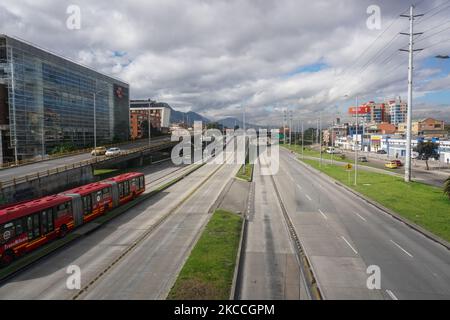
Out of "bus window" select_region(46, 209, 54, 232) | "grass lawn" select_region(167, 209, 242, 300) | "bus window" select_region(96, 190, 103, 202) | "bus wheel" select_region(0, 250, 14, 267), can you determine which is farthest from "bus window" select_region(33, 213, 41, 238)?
"grass lawn" select_region(167, 209, 242, 300)

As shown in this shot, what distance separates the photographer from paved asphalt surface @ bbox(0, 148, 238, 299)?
14578 millimetres

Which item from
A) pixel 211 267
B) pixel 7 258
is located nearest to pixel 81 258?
pixel 7 258

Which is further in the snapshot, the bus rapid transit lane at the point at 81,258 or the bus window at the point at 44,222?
the bus window at the point at 44,222

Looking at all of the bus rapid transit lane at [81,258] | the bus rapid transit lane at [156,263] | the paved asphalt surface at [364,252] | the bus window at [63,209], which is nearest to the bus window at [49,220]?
the bus window at [63,209]

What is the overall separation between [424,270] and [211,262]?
35.1 feet

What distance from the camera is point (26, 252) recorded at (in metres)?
19.2

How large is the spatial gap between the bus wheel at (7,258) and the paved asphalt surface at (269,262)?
12.5 meters

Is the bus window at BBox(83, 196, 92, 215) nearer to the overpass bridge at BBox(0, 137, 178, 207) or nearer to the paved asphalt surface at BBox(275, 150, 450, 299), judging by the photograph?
the overpass bridge at BBox(0, 137, 178, 207)

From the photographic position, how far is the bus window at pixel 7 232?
56.9 ft

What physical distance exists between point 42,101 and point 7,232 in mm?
60974

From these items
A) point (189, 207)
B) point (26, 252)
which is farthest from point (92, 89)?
point (26, 252)

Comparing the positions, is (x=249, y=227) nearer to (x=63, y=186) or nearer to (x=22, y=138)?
(x=63, y=186)

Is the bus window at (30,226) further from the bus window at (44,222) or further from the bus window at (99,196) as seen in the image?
the bus window at (99,196)

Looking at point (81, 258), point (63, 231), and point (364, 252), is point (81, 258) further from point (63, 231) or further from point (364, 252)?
point (364, 252)
